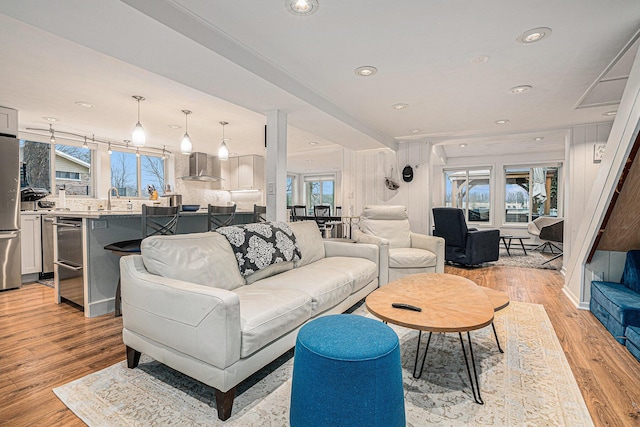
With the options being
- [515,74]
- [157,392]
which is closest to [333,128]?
[515,74]

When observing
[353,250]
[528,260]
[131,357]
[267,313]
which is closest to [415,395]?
[267,313]

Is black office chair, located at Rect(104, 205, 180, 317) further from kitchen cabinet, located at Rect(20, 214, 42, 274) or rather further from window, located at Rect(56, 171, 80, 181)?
window, located at Rect(56, 171, 80, 181)

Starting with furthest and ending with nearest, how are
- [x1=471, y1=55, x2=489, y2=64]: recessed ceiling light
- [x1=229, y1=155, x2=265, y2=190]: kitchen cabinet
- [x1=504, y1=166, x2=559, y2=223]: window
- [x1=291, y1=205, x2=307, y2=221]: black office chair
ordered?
[x1=504, y1=166, x2=559, y2=223]: window, [x1=229, y1=155, x2=265, y2=190]: kitchen cabinet, [x1=291, y1=205, x2=307, y2=221]: black office chair, [x1=471, y1=55, x2=489, y2=64]: recessed ceiling light

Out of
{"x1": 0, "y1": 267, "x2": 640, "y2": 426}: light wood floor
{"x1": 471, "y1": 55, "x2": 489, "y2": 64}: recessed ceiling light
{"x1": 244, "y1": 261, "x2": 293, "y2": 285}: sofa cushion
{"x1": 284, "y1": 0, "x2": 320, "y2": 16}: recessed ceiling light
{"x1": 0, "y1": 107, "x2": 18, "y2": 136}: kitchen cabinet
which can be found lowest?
{"x1": 0, "y1": 267, "x2": 640, "y2": 426}: light wood floor

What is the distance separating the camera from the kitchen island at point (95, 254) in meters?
2.93

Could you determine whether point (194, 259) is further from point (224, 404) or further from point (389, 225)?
point (389, 225)

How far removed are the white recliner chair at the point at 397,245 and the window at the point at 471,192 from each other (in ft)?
16.7

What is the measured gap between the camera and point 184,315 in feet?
5.35

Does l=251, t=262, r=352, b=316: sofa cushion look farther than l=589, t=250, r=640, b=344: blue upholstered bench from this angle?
No

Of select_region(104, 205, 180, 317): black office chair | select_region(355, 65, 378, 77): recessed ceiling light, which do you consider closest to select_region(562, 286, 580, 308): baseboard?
select_region(355, 65, 378, 77): recessed ceiling light

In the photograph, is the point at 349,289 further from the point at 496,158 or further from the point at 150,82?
→ the point at 496,158

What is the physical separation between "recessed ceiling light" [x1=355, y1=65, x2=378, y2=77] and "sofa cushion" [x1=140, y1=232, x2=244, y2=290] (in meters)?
1.95

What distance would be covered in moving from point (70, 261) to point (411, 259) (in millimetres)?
3673

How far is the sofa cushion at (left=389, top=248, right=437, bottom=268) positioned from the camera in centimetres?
383
